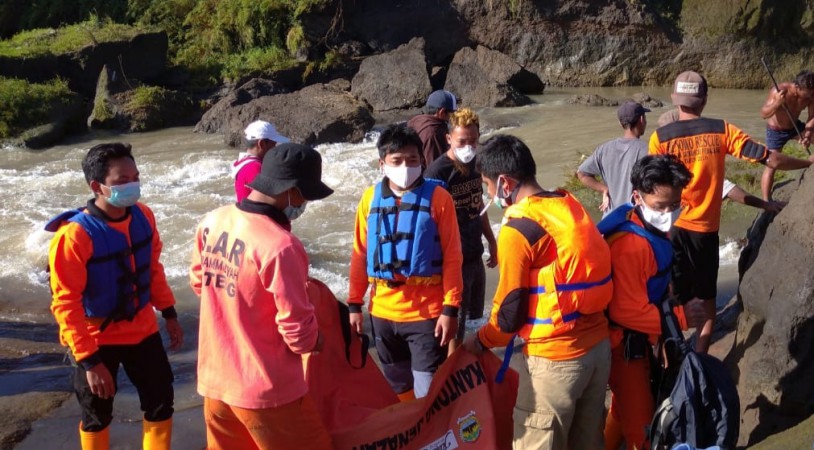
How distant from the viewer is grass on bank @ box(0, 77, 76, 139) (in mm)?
17109

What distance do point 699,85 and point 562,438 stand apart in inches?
95.7

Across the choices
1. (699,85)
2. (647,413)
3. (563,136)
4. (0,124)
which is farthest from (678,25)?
(647,413)

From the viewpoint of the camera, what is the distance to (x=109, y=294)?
4340 mm

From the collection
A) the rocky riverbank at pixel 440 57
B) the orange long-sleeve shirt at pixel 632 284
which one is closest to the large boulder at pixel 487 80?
the rocky riverbank at pixel 440 57

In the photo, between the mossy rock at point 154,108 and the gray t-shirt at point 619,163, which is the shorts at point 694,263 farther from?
the mossy rock at point 154,108

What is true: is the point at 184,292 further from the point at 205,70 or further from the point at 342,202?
the point at 205,70

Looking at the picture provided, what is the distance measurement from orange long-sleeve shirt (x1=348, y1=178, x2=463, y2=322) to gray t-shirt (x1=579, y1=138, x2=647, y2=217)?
158 centimetres

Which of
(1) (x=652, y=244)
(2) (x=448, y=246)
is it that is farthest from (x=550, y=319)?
(2) (x=448, y=246)

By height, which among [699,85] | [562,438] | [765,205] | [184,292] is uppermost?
[699,85]

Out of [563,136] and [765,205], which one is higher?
[765,205]

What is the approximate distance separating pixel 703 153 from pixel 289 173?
2725 millimetres

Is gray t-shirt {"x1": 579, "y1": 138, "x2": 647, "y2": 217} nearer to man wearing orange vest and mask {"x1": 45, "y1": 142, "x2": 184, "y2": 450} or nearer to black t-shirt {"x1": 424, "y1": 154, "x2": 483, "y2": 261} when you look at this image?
black t-shirt {"x1": 424, "y1": 154, "x2": 483, "y2": 261}

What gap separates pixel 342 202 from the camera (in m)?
12.4

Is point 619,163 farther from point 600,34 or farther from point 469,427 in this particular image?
point 600,34
